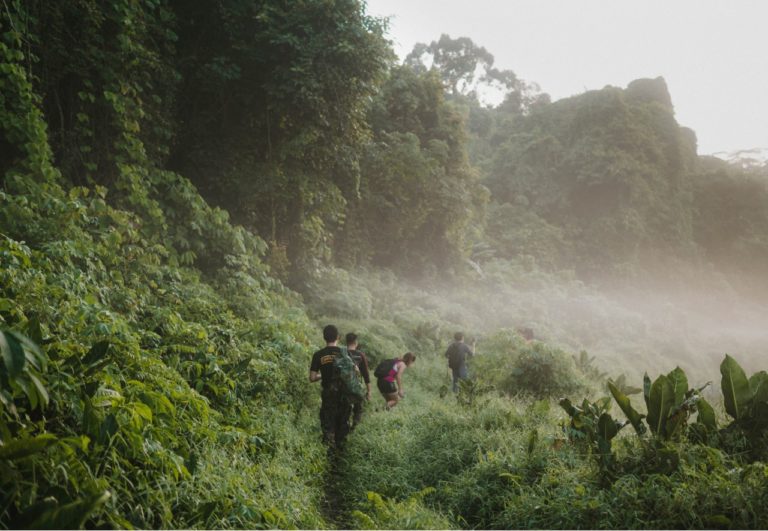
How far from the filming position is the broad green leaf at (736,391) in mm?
4234

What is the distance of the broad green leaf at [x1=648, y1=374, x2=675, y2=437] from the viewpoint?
4324 mm

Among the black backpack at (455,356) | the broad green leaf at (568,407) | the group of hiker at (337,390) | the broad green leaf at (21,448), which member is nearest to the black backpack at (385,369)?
the group of hiker at (337,390)

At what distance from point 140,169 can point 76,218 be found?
3004 mm

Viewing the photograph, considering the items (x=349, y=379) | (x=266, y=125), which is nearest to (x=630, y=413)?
(x=349, y=379)

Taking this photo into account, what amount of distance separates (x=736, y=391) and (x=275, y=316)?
6851mm

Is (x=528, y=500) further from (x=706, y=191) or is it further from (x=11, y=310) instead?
(x=706, y=191)

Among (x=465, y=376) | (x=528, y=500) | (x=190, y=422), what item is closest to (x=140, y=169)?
(x=190, y=422)

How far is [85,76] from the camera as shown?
909 cm

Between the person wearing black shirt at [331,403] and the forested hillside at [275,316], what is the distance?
237 millimetres

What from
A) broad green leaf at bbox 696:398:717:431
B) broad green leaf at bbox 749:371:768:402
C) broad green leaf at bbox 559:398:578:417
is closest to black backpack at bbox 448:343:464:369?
broad green leaf at bbox 559:398:578:417

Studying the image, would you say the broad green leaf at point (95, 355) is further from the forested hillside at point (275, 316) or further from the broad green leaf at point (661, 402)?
the broad green leaf at point (661, 402)

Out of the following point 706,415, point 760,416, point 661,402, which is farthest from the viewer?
point 661,402

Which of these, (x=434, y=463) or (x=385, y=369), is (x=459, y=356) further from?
(x=434, y=463)

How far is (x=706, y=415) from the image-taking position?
167 inches
